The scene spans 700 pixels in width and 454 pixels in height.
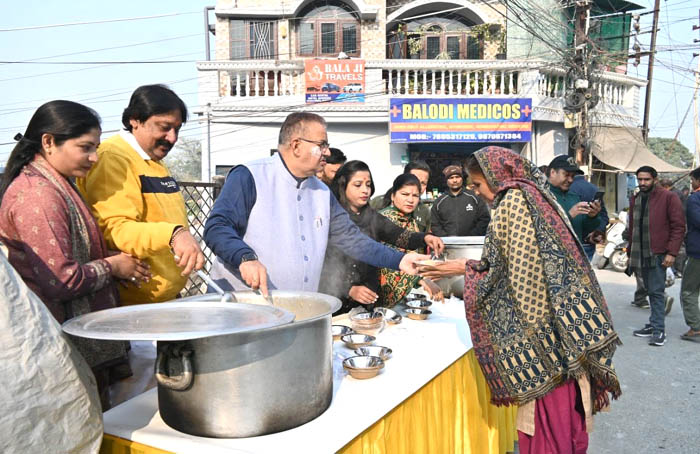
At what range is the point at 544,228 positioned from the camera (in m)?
1.87

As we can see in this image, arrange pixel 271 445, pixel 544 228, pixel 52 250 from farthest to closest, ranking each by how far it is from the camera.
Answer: pixel 544 228
pixel 52 250
pixel 271 445

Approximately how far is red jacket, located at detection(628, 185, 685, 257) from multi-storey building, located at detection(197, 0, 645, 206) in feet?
21.0

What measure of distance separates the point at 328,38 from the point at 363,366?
1155 centimetres

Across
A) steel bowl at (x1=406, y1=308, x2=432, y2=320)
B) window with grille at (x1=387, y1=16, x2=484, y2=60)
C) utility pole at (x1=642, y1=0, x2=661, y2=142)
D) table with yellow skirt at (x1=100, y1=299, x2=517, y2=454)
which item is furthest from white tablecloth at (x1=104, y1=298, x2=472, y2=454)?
utility pole at (x1=642, y1=0, x2=661, y2=142)

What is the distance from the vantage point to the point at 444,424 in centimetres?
206

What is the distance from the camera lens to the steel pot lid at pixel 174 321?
3.59ft

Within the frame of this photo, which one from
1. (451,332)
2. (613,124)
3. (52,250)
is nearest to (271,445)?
(52,250)

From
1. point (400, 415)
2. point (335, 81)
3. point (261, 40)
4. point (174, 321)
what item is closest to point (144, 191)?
point (174, 321)

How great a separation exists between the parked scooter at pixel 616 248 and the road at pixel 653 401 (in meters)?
4.06

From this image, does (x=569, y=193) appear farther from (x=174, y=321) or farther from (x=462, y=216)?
(x=174, y=321)

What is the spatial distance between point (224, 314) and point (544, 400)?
1.32 meters

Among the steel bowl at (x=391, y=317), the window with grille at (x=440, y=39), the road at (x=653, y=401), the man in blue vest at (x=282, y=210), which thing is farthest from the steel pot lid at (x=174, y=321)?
the window with grille at (x=440, y=39)

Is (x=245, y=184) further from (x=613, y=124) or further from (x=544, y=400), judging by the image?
(x=613, y=124)

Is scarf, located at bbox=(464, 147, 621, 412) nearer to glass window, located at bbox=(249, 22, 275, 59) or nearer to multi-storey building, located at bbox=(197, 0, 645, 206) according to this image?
multi-storey building, located at bbox=(197, 0, 645, 206)
